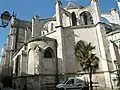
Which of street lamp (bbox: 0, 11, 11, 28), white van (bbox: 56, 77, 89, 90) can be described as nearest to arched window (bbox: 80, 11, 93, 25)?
white van (bbox: 56, 77, 89, 90)

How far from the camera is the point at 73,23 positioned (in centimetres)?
2769

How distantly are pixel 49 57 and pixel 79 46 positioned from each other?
4.62 meters

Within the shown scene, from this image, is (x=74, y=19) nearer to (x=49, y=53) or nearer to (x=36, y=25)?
(x=36, y=25)

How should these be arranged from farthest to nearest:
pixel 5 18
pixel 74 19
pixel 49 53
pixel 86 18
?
pixel 74 19, pixel 86 18, pixel 49 53, pixel 5 18

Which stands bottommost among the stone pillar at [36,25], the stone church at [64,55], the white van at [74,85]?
the white van at [74,85]

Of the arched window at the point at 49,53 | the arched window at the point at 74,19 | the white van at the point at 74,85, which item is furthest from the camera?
the arched window at the point at 74,19

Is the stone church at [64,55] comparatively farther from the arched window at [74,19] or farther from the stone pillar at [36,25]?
the arched window at [74,19]

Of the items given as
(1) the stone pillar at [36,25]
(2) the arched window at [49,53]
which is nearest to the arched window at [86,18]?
(1) the stone pillar at [36,25]

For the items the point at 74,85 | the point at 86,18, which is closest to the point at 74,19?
the point at 86,18

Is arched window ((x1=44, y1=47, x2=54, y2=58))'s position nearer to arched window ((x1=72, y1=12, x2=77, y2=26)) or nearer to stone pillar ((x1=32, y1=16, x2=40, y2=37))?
stone pillar ((x1=32, y1=16, x2=40, y2=37))

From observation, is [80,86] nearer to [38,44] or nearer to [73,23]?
[38,44]

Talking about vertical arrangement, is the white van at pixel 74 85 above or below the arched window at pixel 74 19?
below

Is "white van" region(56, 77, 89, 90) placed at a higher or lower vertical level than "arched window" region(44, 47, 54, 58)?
lower

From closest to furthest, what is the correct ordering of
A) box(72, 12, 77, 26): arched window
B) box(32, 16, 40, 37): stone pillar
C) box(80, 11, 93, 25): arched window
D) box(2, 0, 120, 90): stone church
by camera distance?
box(2, 0, 120, 90): stone church, box(32, 16, 40, 37): stone pillar, box(80, 11, 93, 25): arched window, box(72, 12, 77, 26): arched window
